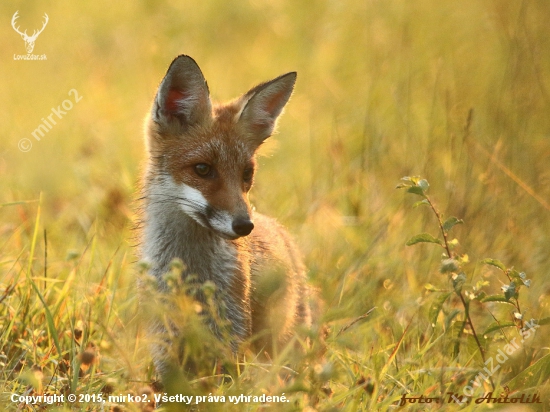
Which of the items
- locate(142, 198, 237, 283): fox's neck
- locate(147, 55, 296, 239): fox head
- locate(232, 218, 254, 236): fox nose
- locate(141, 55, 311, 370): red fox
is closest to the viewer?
locate(232, 218, 254, 236): fox nose

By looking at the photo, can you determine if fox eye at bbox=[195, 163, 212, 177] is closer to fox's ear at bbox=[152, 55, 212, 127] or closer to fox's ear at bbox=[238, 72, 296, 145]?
fox's ear at bbox=[152, 55, 212, 127]

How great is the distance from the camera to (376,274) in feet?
19.2

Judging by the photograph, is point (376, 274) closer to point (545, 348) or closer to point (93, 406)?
point (545, 348)

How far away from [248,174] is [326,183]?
2.73 m

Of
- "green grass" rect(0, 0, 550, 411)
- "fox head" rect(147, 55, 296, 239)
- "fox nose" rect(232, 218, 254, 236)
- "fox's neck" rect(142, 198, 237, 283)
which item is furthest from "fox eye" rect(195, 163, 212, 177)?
"green grass" rect(0, 0, 550, 411)

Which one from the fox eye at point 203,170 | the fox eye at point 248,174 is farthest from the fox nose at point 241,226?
the fox eye at point 248,174

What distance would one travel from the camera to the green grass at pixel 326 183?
4.15m

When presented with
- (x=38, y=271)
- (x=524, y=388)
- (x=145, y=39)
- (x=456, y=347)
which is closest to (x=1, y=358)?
(x=38, y=271)

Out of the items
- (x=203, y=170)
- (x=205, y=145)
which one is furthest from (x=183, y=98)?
(x=203, y=170)

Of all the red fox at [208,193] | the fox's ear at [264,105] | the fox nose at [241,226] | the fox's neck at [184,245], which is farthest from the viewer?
the fox's ear at [264,105]

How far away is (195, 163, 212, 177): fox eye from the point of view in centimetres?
465

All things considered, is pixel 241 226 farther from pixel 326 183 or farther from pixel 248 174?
pixel 326 183

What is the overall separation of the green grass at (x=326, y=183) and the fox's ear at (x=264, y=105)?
1.57ft

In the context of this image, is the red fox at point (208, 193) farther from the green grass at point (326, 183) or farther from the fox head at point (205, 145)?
the green grass at point (326, 183)
